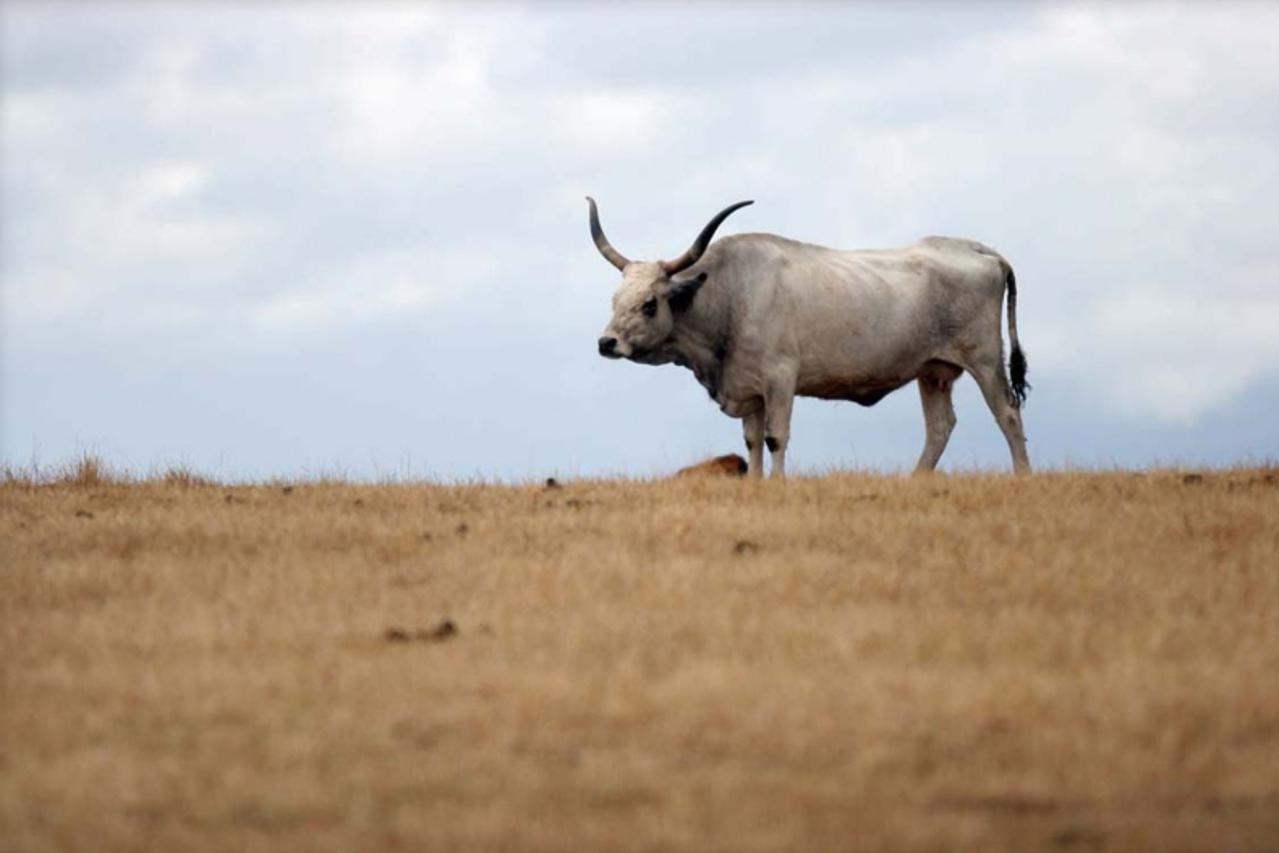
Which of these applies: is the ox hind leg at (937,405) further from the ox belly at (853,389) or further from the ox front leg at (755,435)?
the ox front leg at (755,435)

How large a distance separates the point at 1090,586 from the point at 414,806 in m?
5.51

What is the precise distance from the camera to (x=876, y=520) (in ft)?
46.7

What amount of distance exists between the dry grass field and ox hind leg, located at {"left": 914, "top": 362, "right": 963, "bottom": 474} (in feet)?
16.4

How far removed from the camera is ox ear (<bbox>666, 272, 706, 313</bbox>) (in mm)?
18812

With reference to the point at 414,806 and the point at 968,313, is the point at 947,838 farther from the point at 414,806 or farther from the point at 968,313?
the point at 968,313

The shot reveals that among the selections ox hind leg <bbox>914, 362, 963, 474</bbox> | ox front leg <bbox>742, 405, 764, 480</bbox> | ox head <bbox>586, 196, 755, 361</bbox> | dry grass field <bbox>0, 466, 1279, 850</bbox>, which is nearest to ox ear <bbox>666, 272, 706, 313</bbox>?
ox head <bbox>586, 196, 755, 361</bbox>

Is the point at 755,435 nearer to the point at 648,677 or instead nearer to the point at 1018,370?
the point at 1018,370

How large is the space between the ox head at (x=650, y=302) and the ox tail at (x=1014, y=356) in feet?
11.5

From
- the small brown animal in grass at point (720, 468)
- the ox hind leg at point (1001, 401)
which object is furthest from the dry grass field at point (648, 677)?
the ox hind leg at point (1001, 401)

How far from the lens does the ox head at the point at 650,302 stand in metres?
18.9

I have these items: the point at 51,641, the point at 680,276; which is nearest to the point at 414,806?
the point at 51,641

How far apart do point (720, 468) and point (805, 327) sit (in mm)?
1824

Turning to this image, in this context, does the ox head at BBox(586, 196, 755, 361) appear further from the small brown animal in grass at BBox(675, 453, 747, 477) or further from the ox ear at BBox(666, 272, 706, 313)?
the small brown animal in grass at BBox(675, 453, 747, 477)

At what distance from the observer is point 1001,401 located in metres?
20.3
